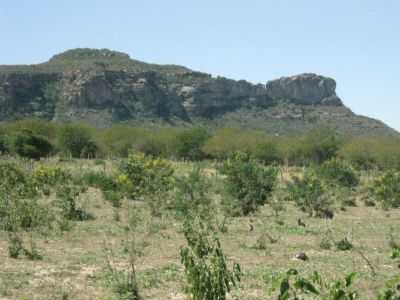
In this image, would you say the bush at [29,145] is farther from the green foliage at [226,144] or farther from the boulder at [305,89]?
the boulder at [305,89]

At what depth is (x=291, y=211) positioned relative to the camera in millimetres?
22438

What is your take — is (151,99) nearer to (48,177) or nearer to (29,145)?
(29,145)

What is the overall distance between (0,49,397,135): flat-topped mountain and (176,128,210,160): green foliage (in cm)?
3480

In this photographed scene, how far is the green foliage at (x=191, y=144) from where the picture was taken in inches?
2563

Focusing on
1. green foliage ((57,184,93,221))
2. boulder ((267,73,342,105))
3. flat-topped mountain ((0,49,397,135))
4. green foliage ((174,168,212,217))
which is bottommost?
green foliage ((57,184,93,221))

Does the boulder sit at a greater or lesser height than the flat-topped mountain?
greater

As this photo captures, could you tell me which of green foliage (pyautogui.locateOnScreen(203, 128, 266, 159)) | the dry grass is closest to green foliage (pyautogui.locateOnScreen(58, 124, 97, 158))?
green foliage (pyautogui.locateOnScreen(203, 128, 266, 159))

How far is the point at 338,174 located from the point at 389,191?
5.44m

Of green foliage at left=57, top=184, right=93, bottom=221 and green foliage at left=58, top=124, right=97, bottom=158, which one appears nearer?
green foliage at left=57, top=184, right=93, bottom=221

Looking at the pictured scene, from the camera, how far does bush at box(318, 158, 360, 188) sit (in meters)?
30.1

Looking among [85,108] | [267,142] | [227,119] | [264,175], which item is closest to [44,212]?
[264,175]

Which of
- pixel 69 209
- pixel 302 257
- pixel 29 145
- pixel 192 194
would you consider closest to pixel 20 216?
pixel 69 209

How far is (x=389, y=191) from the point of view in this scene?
82.6 ft

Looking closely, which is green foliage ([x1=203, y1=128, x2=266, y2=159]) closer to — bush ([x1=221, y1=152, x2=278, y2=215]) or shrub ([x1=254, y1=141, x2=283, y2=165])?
shrub ([x1=254, y1=141, x2=283, y2=165])
